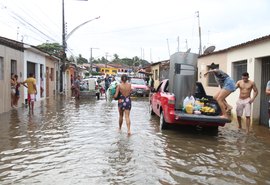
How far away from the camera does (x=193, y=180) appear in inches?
226

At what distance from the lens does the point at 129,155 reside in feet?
23.8

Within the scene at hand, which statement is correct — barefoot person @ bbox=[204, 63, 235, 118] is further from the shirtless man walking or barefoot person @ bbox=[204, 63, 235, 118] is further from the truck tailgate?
the shirtless man walking

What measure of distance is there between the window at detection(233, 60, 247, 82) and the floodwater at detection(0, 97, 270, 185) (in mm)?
3284

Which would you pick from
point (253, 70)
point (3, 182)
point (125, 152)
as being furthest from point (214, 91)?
point (3, 182)

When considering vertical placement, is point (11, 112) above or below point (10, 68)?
below

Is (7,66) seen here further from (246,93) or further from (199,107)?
(246,93)

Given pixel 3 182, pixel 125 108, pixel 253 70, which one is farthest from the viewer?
pixel 253 70

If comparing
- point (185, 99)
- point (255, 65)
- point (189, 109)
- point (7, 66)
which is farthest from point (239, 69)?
point (7, 66)

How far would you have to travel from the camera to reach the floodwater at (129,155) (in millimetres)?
5824

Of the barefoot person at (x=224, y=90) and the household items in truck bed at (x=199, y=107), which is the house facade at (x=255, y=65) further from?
the household items in truck bed at (x=199, y=107)

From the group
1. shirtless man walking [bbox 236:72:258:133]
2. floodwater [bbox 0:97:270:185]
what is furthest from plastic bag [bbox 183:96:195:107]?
shirtless man walking [bbox 236:72:258:133]

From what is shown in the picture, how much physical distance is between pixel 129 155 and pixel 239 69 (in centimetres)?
912

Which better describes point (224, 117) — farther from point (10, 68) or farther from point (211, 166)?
point (10, 68)

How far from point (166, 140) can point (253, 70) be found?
5.32 m
